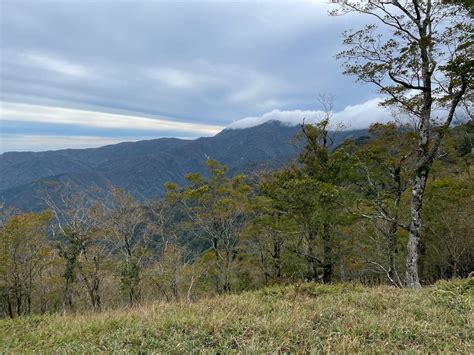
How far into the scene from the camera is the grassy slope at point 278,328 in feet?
12.1

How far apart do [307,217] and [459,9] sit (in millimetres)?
10536

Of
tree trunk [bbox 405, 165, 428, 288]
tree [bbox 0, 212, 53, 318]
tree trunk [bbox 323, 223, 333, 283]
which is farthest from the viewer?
tree [bbox 0, 212, 53, 318]

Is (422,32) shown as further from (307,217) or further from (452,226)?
(452,226)

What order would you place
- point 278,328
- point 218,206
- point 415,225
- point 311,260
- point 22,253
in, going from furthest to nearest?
point 22,253, point 218,206, point 311,260, point 415,225, point 278,328

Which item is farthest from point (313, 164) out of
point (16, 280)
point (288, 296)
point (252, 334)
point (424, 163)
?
point (16, 280)

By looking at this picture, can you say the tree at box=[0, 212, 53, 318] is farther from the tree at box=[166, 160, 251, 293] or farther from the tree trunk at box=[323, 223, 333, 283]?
the tree trunk at box=[323, 223, 333, 283]

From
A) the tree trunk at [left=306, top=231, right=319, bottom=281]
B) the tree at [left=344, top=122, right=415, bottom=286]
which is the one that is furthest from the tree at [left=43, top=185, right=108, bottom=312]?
the tree at [left=344, top=122, right=415, bottom=286]

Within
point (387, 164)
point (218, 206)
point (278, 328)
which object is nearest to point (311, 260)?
point (387, 164)

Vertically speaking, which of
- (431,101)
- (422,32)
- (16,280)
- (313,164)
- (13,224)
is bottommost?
(16,280)

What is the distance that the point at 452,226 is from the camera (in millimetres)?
22984

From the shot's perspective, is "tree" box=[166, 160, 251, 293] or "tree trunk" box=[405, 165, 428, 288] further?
"tree" box=[166, 160, 251, 293]

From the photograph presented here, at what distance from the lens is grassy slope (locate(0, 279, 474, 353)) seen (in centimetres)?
370

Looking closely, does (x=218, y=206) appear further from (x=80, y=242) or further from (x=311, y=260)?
(x=80, y=242)

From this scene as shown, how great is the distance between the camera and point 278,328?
13.4 feet
